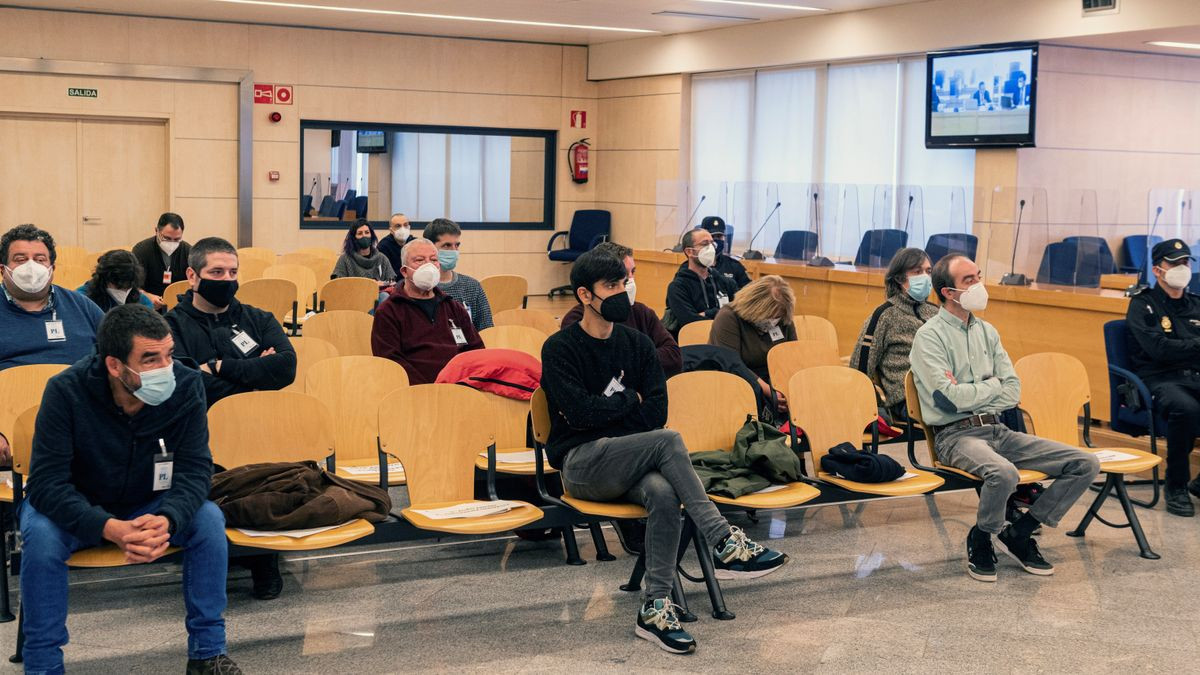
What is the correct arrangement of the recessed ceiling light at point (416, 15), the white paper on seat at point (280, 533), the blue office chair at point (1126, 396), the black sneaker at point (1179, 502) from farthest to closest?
the recessed ceiling light at point (416, 15), the blue office chair at point (1126, 396), the black sneaker at point (1179, 502), the white paper on seat at point (280, 533)

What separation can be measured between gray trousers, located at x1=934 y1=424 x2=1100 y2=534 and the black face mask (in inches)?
120

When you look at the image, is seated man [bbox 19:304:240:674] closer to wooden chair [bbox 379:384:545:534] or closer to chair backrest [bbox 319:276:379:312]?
wooden chair [bbox 379:384:545:534]

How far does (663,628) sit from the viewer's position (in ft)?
13.6

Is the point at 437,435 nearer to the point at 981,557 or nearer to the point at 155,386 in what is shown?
the point at 155,386

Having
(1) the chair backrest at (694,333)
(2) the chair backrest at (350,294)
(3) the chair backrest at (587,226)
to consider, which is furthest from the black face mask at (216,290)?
(3) the chair backrest at (587,226)

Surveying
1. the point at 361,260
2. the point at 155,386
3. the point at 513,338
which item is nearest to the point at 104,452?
the point at 155,386

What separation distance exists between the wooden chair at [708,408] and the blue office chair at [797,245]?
19.4ft

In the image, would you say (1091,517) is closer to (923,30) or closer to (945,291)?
(945,291)

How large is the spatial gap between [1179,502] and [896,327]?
1.65 meters

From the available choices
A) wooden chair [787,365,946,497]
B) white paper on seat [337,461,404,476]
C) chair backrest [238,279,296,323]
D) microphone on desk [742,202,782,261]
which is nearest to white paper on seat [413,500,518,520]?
white paper on seat [337,461,404,476]

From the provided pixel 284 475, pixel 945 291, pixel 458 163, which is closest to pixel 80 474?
pixel 284 475

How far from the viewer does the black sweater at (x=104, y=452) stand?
3547mm

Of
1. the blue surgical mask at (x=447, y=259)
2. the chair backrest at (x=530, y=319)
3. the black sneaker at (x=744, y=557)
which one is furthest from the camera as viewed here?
the blue surgical mask at (x=447, y=259)

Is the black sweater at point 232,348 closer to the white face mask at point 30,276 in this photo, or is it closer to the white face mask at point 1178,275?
the white face mask at point 30,276
